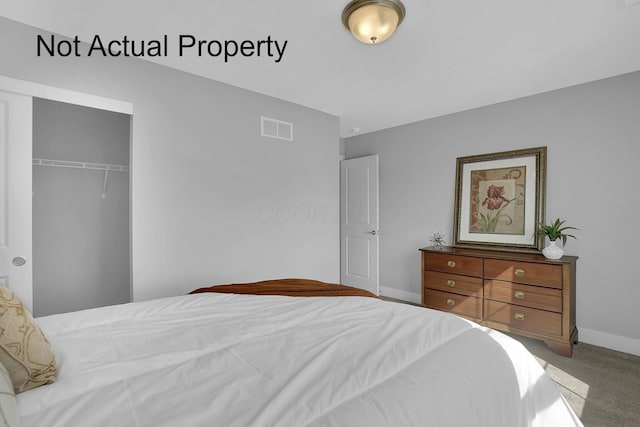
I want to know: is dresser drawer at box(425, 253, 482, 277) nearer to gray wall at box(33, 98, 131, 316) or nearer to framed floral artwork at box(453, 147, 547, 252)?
framed floral artwork at box(453, 147, 547, 252)

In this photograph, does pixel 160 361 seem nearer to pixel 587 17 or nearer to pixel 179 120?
pixel 179 120

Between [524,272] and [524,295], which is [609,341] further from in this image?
[524,272]

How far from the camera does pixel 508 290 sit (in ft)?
10.2

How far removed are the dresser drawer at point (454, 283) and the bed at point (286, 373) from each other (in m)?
2.05

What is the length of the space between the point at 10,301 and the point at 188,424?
75 centimetres

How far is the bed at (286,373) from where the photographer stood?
0.82m

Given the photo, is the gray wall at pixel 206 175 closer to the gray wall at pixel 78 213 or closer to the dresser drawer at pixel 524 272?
the gray wall at pixel 78 213

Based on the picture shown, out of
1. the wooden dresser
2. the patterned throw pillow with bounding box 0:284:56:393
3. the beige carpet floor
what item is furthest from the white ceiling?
the beige carpet floor

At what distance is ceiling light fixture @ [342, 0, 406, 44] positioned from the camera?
1831 millimetres

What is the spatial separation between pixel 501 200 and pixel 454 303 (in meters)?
1.28

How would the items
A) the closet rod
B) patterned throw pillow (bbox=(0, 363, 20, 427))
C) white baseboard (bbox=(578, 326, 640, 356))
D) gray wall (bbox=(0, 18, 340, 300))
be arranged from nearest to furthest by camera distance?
patterned throw pillow (bbox=(0, 363, 20, 427)), gray wall (bbox=(0, 18, 340, 300)), the closet rod, white baseboard (bbox=(578, 326, 640, 356))

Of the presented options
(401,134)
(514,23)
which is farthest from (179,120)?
(401,134)

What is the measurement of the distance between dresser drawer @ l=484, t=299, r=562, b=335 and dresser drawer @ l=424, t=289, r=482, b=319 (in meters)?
0.10

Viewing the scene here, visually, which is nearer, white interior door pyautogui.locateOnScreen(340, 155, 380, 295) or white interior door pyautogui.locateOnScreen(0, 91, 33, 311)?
white interior door pyautogui.locateOnScreen(0, 91, 33, 311)
